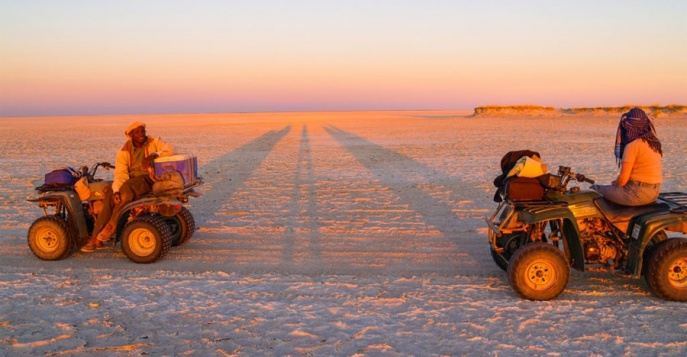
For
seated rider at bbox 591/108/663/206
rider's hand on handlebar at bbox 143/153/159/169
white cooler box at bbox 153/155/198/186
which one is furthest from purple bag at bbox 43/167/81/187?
seated rider at bbox 591/108/663/206

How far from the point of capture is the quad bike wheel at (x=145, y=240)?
21.6ft

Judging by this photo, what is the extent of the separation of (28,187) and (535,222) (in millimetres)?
12502

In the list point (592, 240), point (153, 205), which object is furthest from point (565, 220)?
point (153, 205)

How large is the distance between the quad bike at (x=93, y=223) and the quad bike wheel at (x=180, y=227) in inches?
7.7

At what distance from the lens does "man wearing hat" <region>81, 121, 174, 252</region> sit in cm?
670

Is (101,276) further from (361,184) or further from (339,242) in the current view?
(361,184)

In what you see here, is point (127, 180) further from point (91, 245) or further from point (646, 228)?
point (646, 228)

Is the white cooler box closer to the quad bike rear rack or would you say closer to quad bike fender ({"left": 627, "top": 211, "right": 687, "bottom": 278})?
quad bike fender ({"left": 627, "top": 211, "right": 687, "bottom": 278})

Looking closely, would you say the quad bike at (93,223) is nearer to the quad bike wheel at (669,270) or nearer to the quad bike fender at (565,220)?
the quad bike fender at (565,220)

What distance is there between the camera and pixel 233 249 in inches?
286

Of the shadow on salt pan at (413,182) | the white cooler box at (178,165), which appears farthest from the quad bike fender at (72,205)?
the shadow on salt pan at (413,182)

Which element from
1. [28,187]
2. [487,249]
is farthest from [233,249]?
[28,187]

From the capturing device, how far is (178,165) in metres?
6.82

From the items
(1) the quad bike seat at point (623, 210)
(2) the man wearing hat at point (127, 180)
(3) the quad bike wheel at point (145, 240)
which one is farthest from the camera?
(2) the man wearing hat at point (127, 180)
